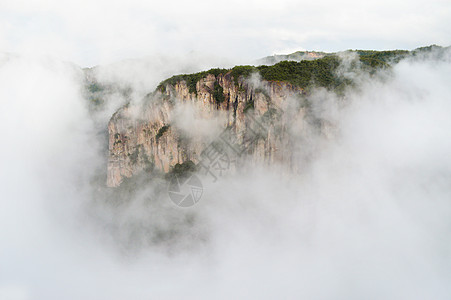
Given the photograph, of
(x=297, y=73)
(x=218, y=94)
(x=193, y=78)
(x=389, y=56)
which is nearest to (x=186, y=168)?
(x=218, y=94)

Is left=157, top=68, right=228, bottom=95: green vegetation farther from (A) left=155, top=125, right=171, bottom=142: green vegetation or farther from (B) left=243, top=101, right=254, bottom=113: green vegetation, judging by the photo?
(A) left=155, top=125, right=171, bottom=142: green vegetation

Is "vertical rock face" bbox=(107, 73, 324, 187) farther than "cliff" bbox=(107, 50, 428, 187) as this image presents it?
No

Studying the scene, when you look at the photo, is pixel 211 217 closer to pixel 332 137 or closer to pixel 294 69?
pixel 332 137

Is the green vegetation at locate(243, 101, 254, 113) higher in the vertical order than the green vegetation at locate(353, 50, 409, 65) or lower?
lower

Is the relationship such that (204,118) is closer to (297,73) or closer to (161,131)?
(161,131)

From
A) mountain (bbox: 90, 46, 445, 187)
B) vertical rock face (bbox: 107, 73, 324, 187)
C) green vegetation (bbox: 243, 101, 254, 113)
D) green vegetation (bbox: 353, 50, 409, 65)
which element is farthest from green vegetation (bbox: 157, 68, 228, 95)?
green vegetation (bbox: 353, 50, 409, 65)

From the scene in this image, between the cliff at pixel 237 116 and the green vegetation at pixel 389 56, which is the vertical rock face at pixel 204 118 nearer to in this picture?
the cliff at pixel 237 116

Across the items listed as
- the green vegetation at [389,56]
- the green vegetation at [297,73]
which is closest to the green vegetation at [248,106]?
the green vegetation at [297,73]

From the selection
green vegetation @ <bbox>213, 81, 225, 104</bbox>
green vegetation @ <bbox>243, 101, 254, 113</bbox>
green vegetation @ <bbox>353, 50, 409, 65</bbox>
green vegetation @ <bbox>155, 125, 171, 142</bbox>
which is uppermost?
green vegetation @ <bbox>353, 50, 409, 65</bbox>

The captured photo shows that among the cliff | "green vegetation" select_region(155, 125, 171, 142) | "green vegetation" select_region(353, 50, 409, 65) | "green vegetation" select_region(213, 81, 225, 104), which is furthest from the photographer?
"green vegetation" select_region(353, 50, 409, 65)
